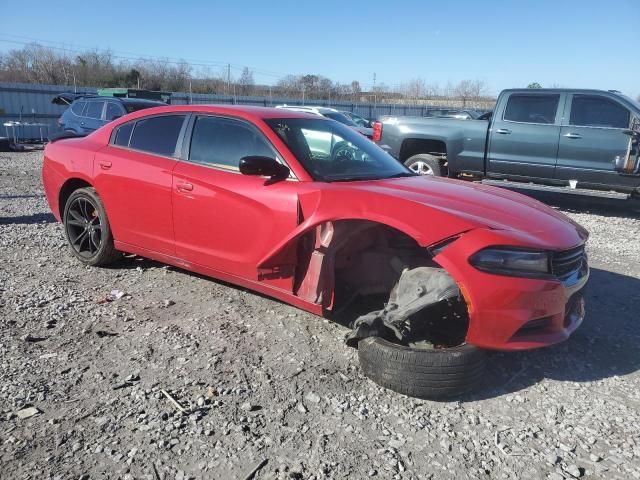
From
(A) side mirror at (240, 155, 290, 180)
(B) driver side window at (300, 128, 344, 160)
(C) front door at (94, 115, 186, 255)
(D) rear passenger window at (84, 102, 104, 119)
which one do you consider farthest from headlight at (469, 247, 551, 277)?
(D) rear passenger window at (84, 102, 104, 119)

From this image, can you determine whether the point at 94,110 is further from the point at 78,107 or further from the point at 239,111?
the point at 239,111

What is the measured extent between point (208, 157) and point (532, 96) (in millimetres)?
6791

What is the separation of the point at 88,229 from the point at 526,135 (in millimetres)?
6936

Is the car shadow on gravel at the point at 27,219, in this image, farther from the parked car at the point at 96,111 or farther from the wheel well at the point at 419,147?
the wheel well at the point at 419,147

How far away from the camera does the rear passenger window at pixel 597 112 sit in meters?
8.25

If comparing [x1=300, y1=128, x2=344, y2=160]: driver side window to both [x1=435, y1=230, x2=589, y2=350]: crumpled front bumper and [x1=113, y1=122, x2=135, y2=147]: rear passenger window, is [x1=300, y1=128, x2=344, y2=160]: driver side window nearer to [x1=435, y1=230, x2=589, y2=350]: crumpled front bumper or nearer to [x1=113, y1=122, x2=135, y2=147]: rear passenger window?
[x1=435, y1=230, x2=589, y2=350]: crumpled front bumper

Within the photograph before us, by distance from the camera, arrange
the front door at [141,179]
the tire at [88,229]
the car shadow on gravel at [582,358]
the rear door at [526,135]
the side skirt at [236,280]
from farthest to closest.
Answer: the rear door at [526,135] → the tire at [88,229] → the front door at [141,179] → the side skirt at [236,280] → the car shadow on gravel at [582,358]

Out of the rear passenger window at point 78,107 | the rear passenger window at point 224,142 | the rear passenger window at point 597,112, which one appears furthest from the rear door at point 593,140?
the rear passenger window at point 78,107

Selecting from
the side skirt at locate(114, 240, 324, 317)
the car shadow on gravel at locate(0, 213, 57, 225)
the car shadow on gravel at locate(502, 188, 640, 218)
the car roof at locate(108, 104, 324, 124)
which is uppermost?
the car roof at locate(108, 104, 324, 124)

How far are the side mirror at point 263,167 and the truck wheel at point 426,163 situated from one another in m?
6.15

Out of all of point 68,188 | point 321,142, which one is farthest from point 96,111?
point 321,142

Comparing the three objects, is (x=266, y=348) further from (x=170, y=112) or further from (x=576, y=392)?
(x=170, y=112)

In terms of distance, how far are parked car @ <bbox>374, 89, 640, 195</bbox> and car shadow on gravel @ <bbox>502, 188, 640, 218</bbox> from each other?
0.46 meters

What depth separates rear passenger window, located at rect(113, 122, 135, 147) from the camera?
4766 millimetres
